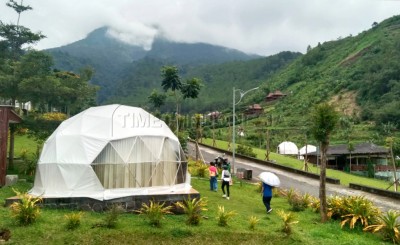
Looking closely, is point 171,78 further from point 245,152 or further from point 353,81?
point 353,81

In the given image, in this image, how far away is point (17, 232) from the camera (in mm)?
11555

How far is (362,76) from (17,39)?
70.6 metres

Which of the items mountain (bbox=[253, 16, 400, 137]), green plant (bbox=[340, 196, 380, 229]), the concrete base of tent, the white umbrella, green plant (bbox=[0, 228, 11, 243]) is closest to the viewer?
green plant (bbox=[0, 228, 11, 243])

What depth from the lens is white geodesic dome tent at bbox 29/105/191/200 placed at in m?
15.8

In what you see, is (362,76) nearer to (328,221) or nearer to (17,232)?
(328,221)

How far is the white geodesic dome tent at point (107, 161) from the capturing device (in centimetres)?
1582

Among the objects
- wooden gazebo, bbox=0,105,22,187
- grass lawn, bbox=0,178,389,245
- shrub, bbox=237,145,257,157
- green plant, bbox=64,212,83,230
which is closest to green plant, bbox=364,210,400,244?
grass lawn, bbox=0,178,389,245

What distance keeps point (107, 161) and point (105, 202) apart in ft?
6.20

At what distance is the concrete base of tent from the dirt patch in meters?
61.4

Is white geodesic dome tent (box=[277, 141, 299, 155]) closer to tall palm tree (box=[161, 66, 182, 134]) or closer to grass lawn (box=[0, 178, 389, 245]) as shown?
tall palm tree (box=[161, 66, 182, 134])

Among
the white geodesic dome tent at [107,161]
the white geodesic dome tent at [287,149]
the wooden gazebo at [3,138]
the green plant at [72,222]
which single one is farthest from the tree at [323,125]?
the white geodesic dome tent at [287,149]

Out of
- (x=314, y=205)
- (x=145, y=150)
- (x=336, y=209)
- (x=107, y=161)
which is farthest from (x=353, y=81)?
(x=107, y=161)

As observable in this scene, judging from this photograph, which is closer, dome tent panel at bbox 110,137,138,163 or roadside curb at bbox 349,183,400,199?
dome tent panel at bbox 110,137,138,163

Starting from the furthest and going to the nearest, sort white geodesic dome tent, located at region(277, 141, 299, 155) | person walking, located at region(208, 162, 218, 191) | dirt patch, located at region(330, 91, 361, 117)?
dirt patch, located at region(330, 91, 361, 117) < white geodesic dome tent, located at region(277, 141, 299, 155) < person walking, located at region(208, 162, 218, 191)
